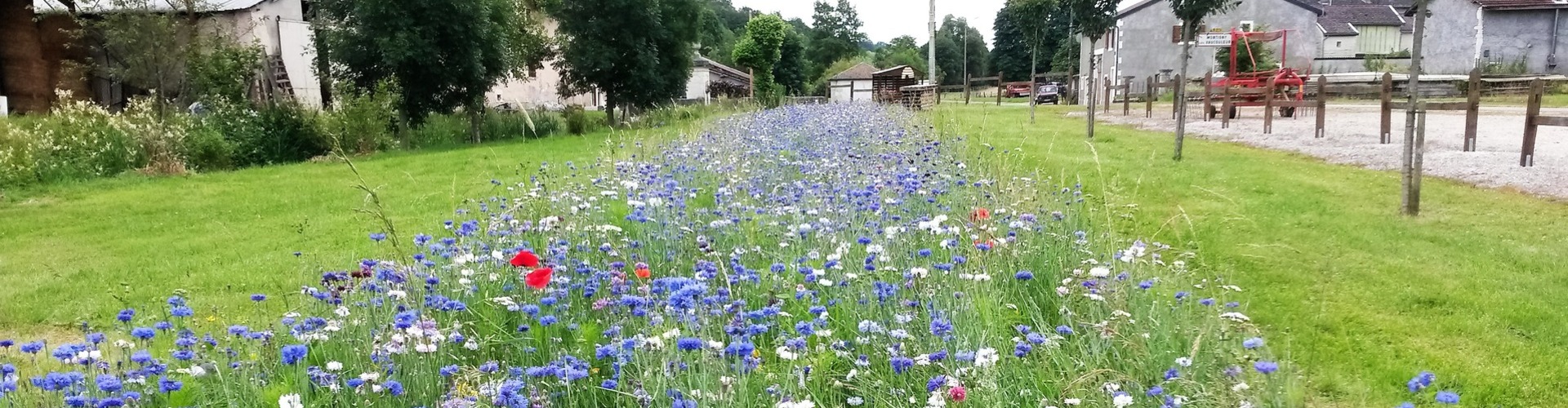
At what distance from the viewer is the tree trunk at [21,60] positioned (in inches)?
889

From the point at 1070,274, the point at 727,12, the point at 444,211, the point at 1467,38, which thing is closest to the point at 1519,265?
the point at 1070,274

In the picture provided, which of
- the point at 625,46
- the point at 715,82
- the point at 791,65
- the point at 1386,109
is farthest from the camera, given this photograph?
the point at 791,65

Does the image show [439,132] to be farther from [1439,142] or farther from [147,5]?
[1439,142]

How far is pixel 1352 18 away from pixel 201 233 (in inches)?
1880

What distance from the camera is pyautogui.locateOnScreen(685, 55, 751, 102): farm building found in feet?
162

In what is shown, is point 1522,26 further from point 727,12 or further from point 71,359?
point 727,12

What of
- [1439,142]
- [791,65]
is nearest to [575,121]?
[1439,142]

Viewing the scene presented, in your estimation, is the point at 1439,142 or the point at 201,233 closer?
the point at 201,233

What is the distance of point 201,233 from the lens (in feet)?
25.0

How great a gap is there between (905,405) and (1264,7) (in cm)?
4316

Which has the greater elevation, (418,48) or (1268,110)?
(418,48)

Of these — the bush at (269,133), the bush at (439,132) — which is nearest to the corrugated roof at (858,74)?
the bush at (439,132)

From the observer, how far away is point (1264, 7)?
39.9 meters

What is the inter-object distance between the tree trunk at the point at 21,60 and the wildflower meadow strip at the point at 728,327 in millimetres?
23750
